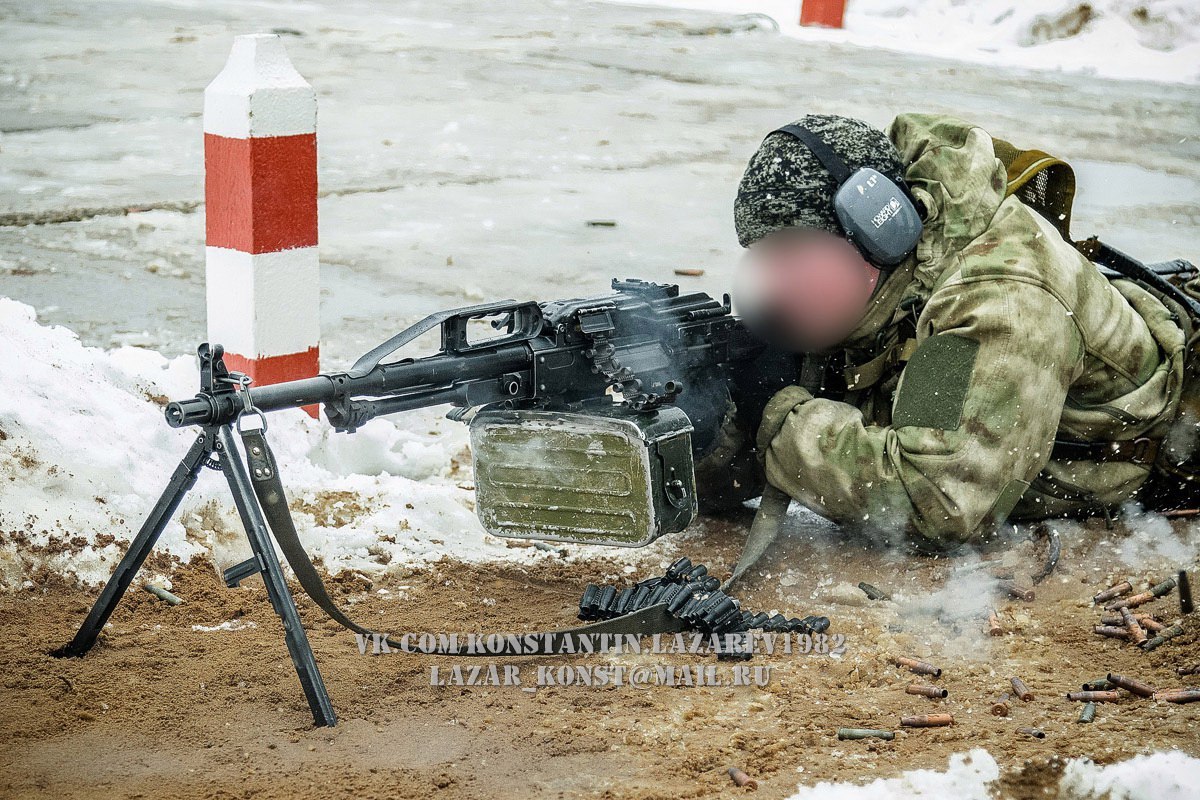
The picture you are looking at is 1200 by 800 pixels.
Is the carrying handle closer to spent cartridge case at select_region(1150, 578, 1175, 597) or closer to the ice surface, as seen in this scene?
the ice surface

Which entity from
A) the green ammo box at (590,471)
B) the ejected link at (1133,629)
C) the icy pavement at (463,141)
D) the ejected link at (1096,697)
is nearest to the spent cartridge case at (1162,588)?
the ejected link at (1133,629)

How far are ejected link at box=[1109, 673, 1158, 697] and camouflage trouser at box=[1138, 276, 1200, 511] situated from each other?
3.54 feet

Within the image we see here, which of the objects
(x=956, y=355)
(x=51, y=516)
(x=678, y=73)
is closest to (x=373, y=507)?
(x=51, y=516)

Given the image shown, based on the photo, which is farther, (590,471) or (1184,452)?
(1184,452)

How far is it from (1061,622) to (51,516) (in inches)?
95.7

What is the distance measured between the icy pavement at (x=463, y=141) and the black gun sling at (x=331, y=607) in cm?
243

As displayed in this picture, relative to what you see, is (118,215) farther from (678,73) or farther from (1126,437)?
(678,73)

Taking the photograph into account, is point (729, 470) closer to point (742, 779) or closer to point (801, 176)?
point (801, 176)

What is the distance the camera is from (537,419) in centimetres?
318

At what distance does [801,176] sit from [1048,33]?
12284mm

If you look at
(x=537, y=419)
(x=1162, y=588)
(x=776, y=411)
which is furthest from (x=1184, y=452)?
(x=537, y=419)

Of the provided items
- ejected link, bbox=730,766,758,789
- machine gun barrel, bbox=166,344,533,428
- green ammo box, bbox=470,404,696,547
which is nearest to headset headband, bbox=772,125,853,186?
green ammo box, bbox=470,404,696,547

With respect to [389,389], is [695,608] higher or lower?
lower

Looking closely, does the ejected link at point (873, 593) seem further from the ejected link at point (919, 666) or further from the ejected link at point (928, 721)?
the ejected link at point (928, 721)
